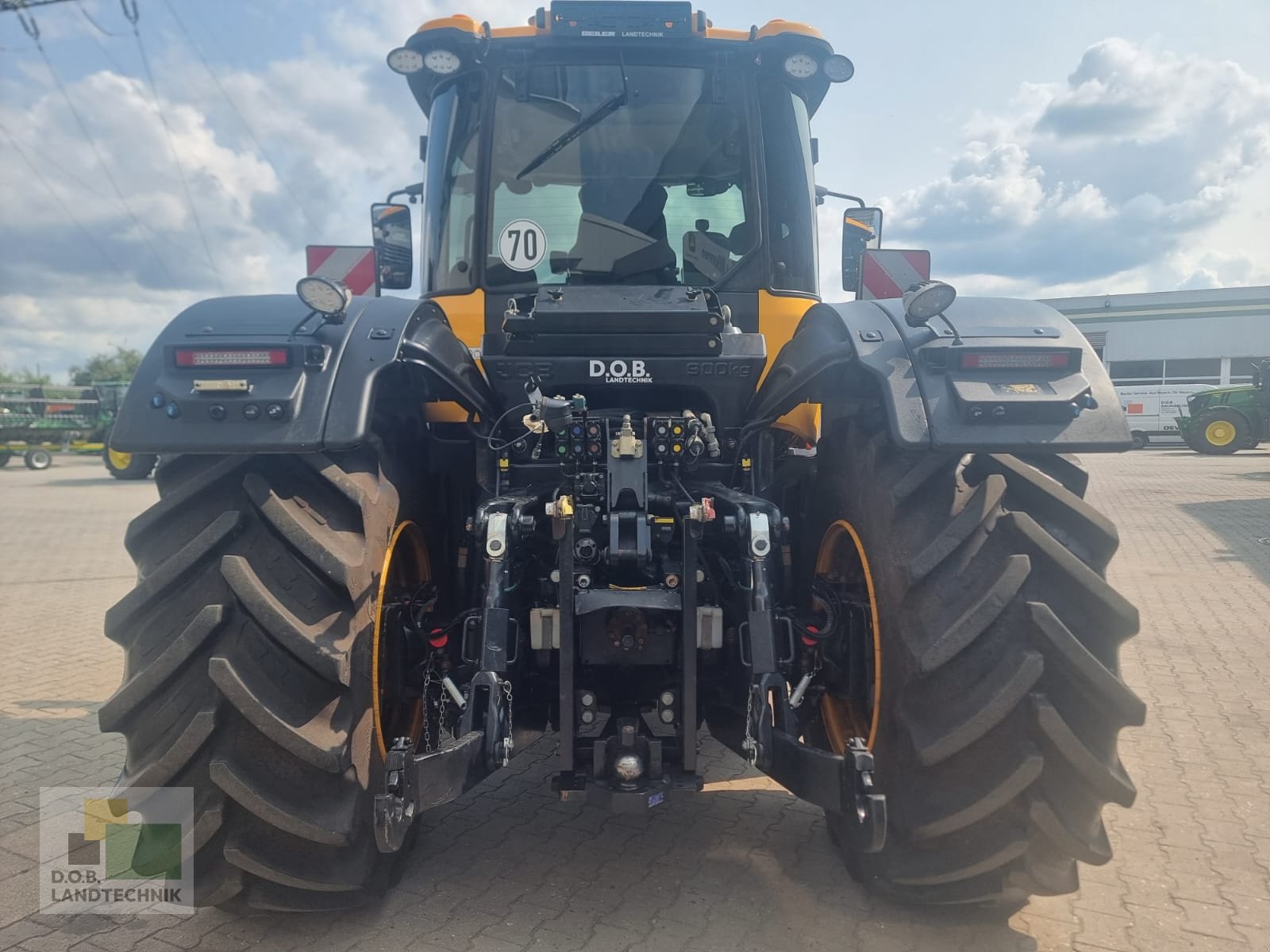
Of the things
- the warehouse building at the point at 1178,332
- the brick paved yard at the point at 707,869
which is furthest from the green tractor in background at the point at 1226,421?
the brick paved yard at the point at 707,869

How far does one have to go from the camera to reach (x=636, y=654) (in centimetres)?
280

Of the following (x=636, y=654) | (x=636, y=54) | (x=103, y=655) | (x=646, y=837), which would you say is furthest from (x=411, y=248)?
(x=103, y=655)

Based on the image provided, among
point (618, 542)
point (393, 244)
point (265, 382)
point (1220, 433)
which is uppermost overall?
point (393, 244)

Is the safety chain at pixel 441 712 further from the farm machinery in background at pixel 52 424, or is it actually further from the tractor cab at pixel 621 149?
the farm machinery in background at pixel 52 424

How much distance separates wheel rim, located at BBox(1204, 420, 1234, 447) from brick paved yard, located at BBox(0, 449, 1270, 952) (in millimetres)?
20152

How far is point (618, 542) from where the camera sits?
2.70m

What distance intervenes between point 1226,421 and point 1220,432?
0.33 meters

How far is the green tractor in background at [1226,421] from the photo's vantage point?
22.1 meters

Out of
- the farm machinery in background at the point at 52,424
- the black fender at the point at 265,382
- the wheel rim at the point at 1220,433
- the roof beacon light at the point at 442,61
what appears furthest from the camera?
the farm machinery in background at the point at 52,424

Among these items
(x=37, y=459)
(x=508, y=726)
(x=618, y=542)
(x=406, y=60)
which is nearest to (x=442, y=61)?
(x=406, y=60)

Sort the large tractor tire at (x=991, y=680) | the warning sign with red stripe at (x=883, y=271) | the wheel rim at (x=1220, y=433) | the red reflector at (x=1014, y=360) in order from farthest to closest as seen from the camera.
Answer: the wheel rim at (x=1220, y=433) → the warning sign with red stripe at (x=883, y=271) → the red reflector at (x=1014, y=360) → the large tractor tire at (x=991, y=680)

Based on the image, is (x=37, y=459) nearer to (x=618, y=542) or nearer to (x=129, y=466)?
(x=129, y=466)

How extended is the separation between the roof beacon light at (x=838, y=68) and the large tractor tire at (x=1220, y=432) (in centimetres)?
2295

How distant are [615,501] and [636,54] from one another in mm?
1982
